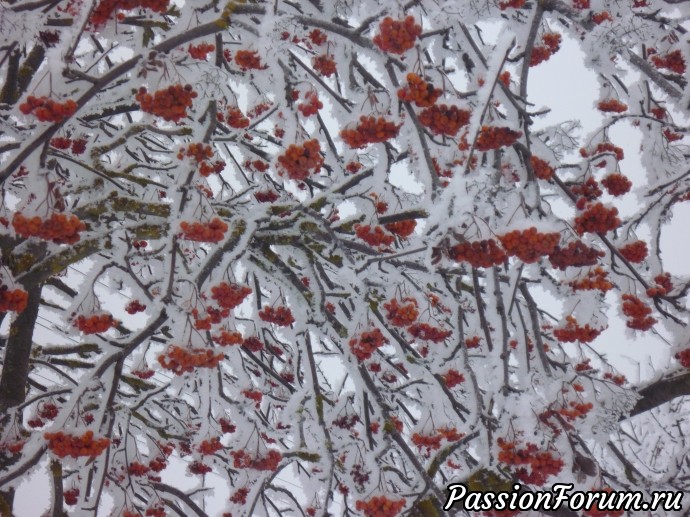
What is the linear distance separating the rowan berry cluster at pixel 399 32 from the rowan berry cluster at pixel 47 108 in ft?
3.61

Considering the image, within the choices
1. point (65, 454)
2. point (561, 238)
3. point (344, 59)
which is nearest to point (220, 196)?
point (344, 59)

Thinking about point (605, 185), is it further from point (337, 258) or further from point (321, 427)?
point (321, 427)

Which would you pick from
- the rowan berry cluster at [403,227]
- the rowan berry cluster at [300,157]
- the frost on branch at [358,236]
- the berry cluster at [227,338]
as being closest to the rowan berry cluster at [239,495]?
the frost on branch at [358,236]

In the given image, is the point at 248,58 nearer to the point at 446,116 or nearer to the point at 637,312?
the point at 446,116

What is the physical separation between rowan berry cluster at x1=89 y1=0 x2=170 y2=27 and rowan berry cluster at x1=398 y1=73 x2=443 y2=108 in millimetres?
966

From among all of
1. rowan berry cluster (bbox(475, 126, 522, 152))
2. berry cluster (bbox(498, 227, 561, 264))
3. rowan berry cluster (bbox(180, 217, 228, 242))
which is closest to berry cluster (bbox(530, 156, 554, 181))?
rowan berry cluster (bbox(475, 126, 522, 152))

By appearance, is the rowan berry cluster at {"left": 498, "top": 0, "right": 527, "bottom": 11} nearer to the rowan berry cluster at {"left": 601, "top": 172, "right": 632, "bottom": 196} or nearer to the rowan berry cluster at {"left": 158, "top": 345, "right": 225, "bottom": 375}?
the rowan berry cluster at {"left": 601, "top": 172, "right": 632, "bottom": 196}

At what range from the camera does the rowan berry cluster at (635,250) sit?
2830 mm

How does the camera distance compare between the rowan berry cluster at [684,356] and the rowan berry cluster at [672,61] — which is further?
the rowan berry cluster at [672,61]

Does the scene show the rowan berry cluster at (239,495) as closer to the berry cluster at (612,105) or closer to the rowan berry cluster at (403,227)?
the rowan berry cluster at (403,227)

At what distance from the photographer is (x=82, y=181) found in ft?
10.8

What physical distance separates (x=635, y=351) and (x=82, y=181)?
26.5 m

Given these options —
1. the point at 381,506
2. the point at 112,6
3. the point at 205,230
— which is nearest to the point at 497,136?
the point at 205,230

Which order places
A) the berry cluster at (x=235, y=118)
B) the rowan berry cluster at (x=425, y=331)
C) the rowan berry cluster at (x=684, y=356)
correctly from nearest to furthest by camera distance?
the rowan berry cluster at (x=684, y=356) < the rowan berry cluster at (x=425, y=331) < the berry cluster at (x=235, y=118)
